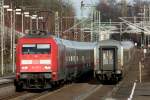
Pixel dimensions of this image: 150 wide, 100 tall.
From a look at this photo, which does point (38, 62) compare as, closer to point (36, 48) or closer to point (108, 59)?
point (36, 48)

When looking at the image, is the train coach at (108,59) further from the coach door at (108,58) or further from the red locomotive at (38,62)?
the red locomotive at (38,62)

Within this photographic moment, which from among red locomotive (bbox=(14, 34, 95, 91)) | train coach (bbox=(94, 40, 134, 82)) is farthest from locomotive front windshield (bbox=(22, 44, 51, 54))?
train coach (bbox=(94, 40, 134, 82))

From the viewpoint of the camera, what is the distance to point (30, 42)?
33.8 metres

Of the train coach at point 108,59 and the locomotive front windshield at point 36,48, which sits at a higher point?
the locomotive front windshield at point 36,48

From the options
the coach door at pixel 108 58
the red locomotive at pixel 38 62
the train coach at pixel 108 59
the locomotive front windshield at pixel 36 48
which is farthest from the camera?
the coach door at pixel 108 58

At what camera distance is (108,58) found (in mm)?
41500

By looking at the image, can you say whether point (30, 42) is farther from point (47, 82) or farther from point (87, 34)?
point (87, 34)

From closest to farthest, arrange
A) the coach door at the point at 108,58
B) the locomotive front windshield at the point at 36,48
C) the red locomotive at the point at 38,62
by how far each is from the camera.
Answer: the red locomotive at the point at 38,62
the locomotive front windshield at the point at 36,48
the coach door at the point at 108,58

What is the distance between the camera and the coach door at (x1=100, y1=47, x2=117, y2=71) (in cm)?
4144

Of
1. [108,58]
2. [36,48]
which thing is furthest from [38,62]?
[108,58]

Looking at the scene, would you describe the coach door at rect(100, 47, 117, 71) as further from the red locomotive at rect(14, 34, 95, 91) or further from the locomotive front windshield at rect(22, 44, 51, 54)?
the locomotive front windshield at rect(22, 44, 51, 54)

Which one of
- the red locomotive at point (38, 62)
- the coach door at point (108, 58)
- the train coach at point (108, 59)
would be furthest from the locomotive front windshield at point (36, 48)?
the coach door at point (108, 58)

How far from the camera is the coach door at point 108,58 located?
41.4 meters

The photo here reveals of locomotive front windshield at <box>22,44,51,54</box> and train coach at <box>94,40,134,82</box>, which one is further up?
locomotive front windshield at <box>22,44,51,54</box>
